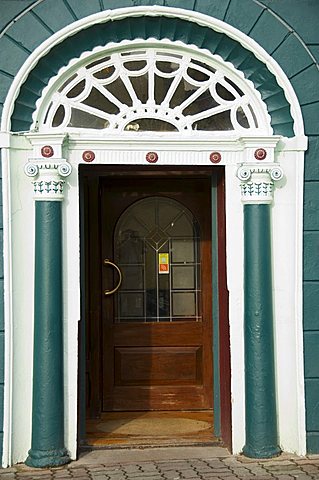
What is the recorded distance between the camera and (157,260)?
776 cm

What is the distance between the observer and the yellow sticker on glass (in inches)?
305

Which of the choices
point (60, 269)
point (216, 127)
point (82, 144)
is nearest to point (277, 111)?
point (216, 127)

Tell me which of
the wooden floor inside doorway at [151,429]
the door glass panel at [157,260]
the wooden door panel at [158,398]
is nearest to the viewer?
the wooden floor inside doorway at [151,429]

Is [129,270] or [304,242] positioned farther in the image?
[129,270]

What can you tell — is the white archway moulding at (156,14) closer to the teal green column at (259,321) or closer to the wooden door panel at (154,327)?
the teal green column at (259,321)

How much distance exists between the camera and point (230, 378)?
6418 mm

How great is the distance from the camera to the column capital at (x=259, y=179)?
6.30 m

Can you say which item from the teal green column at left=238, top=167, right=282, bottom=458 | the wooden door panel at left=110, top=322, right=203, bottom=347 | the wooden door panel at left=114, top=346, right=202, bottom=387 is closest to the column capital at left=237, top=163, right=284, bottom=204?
the teal green column at left=238, top=167, right=282, bottom=458

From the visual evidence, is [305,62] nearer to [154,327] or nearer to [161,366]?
[154,327]

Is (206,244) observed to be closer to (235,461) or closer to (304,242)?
(304,242)

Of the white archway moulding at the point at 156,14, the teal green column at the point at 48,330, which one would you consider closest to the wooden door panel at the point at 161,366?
the teal green column at the point at 48,330

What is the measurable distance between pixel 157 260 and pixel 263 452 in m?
2.28

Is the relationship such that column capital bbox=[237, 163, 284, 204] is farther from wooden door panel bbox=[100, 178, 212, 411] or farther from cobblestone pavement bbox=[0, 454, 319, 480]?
cobblestone pavement bbox=[0, 454, 319, 480]

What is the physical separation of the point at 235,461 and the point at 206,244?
7.39 ft
